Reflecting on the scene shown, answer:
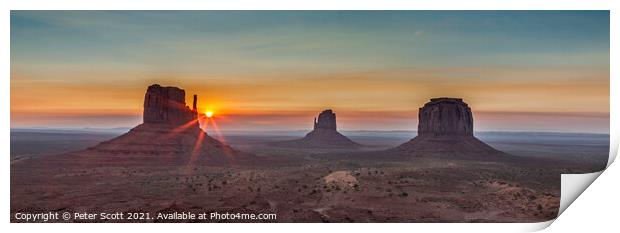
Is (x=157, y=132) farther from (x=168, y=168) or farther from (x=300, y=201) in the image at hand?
(x=300, y=201)

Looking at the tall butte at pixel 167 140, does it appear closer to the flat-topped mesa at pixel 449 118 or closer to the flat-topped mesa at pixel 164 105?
the flat-topped mesa at pixel 164 105

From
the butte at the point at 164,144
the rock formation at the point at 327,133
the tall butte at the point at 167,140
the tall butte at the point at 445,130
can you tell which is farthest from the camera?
the rock formation at the point at 327,133

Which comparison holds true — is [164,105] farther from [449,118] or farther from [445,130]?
[449,118]

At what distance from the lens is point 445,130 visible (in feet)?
260

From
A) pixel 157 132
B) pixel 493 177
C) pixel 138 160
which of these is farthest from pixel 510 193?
pixel 157 132

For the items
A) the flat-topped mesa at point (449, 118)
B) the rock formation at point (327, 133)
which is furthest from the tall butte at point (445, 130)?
the rock formation at point (327, 133)

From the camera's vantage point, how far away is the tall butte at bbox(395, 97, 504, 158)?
7575cm

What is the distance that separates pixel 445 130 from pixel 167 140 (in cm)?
4286

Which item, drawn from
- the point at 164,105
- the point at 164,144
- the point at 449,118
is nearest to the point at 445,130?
the point at 449,118

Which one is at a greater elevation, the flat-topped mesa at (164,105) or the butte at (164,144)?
the flat-topped mesa at (164,105)

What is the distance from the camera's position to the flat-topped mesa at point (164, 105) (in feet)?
202

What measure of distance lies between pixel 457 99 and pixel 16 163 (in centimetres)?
6062
